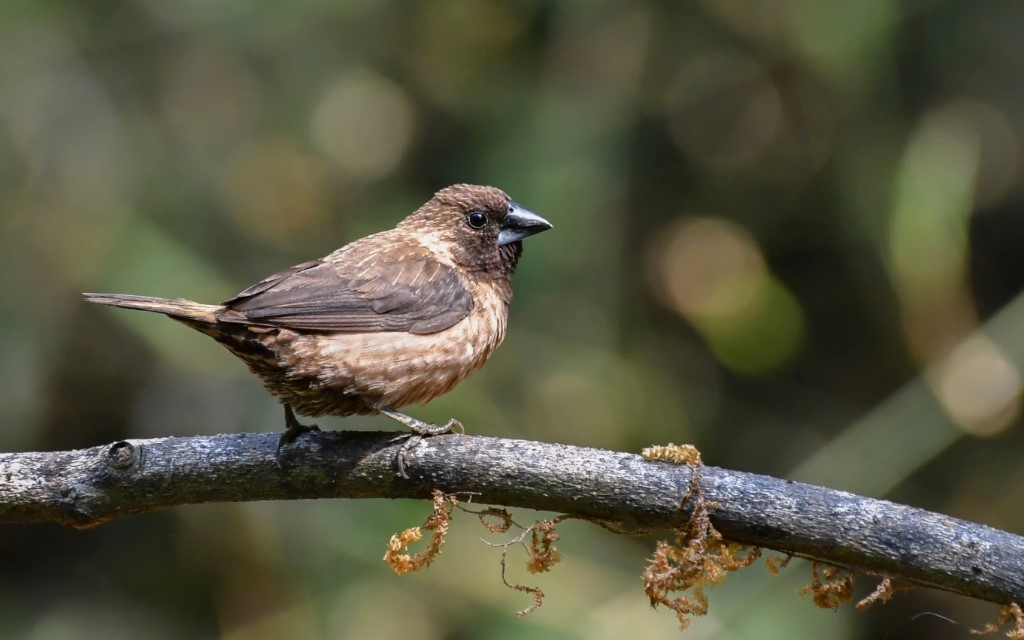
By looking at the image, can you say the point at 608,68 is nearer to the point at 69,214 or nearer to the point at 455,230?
the point at 455,230

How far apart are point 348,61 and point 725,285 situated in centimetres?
226

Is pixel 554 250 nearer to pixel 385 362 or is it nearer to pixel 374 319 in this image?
pixel 374 319

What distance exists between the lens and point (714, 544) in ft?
8.92

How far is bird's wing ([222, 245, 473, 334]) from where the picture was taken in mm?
3346

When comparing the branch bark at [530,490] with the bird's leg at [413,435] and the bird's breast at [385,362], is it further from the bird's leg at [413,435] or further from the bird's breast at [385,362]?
the bird's breast at [385,362]

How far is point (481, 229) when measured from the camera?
4.02 meters

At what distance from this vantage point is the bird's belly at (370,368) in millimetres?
3330

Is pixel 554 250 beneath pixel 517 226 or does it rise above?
above

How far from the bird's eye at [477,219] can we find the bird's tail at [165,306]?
108 cm

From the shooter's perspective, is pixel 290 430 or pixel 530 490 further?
pixel 290 430

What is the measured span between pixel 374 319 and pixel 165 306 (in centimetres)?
65

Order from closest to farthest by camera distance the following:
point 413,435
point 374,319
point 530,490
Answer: point 530,490
point 413,435
point 374,319

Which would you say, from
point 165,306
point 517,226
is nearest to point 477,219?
point 517,226

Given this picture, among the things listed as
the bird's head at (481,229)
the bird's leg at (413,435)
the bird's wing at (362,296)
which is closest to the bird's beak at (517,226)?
the bird's head at (481,229)
